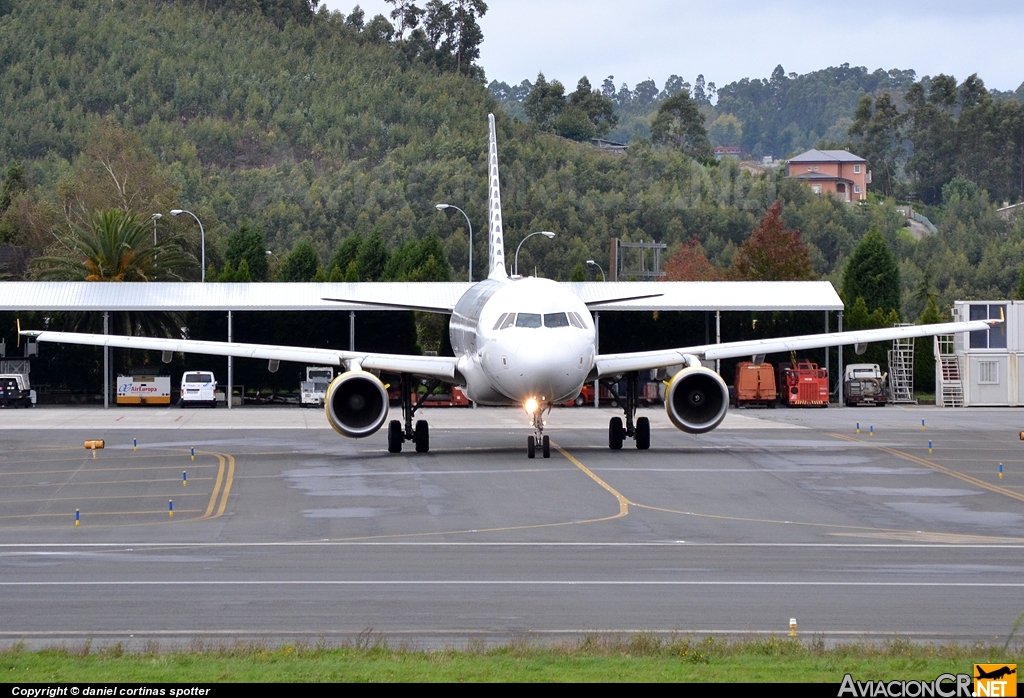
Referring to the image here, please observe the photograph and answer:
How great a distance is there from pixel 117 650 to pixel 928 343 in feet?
194

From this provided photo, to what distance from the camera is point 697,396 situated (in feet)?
109

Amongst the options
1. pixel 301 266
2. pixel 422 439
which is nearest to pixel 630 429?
pixel 422 439

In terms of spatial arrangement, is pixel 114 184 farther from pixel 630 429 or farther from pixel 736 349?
pixel 736 349

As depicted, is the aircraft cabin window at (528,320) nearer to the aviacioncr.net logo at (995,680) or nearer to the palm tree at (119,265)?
the aviacioncr.net logo at (995,680)

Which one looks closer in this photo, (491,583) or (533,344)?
(491,583)

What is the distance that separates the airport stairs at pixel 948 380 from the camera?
58.3 meters

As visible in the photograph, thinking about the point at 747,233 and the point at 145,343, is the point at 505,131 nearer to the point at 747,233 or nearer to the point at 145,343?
the point at 747,233

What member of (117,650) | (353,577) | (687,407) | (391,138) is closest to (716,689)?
(117,650)

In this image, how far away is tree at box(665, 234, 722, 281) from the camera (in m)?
108

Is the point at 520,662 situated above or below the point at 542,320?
below

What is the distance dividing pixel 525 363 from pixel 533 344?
45 cm

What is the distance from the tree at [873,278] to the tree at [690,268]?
102 ft

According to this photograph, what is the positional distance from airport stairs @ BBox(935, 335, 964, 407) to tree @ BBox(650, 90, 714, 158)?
136879 mm

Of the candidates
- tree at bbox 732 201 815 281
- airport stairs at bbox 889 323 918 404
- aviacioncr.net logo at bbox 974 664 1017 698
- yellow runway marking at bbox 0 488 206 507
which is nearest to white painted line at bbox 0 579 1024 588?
aviacioncr.net logo at bbox 974 664 1017 698
